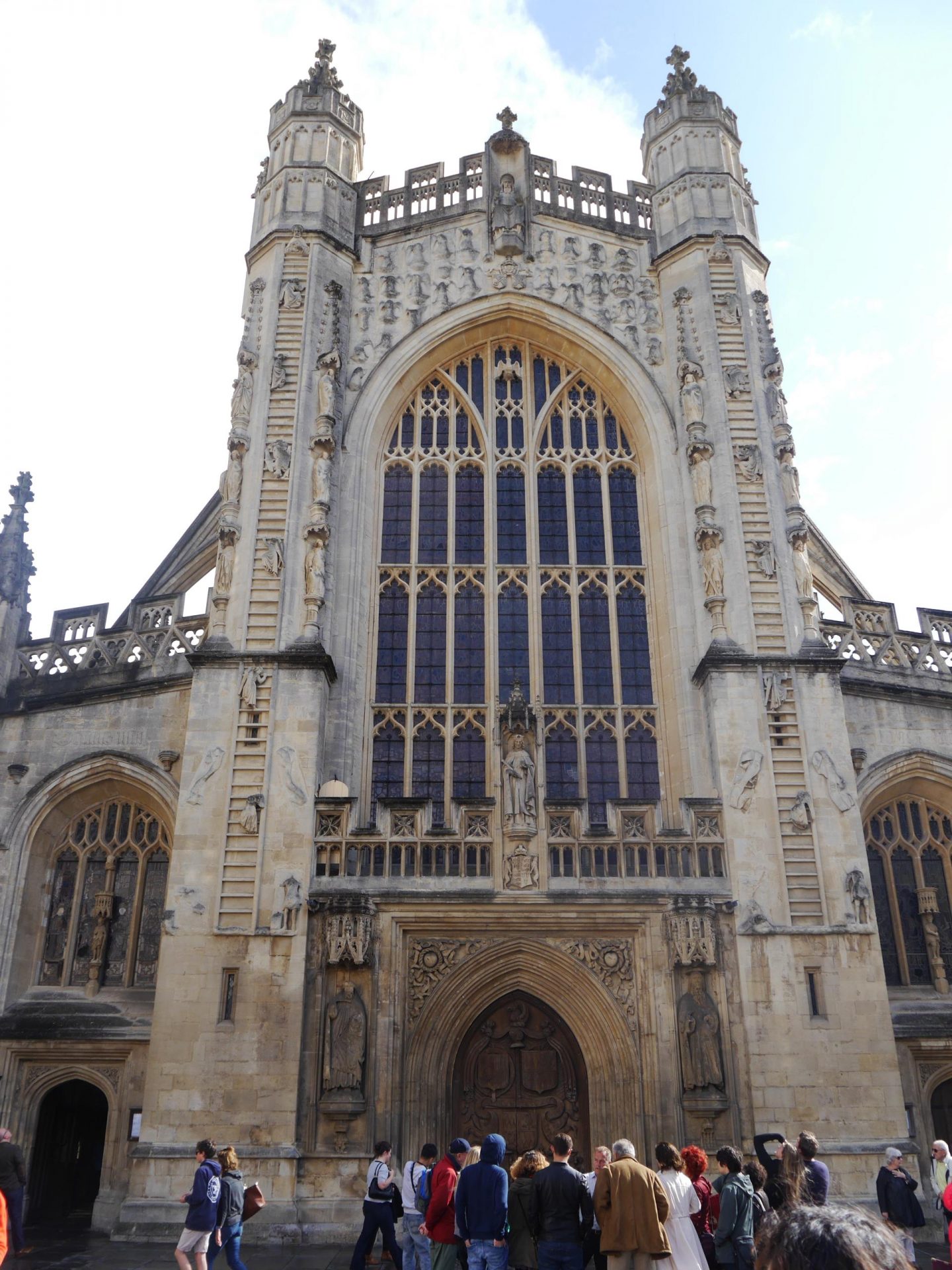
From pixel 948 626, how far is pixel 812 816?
5.65 m

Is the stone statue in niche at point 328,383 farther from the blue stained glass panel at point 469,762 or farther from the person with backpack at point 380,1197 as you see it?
the person with backpack at point 380,1197

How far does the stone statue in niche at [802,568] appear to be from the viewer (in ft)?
54.8

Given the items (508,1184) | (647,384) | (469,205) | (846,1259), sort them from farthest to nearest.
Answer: (469,205) < (647,384) < (508,1184) < (846,1259)

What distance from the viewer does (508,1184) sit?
7.98 meters

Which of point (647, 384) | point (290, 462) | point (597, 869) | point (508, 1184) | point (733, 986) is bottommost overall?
point (508, 1184)

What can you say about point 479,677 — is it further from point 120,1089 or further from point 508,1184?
point 508,1184

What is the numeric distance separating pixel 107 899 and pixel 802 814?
1043 cm

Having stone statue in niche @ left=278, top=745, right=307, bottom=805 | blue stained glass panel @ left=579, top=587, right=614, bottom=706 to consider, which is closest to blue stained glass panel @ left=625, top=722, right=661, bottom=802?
blue stained glass panel @ left=579, top=587, right=614, bottom=706

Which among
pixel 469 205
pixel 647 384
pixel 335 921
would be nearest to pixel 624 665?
pixel 647 384

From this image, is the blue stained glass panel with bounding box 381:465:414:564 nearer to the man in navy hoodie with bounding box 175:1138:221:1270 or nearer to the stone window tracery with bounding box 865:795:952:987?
the stone window tracery with bounding box 865:795:952:987

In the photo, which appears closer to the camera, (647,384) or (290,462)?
(290,462)

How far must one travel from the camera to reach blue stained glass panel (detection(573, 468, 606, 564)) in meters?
18.5

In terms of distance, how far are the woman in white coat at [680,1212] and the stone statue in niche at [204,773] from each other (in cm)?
941

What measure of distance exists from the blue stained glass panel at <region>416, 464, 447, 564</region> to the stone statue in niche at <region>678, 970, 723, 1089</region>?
821cm
